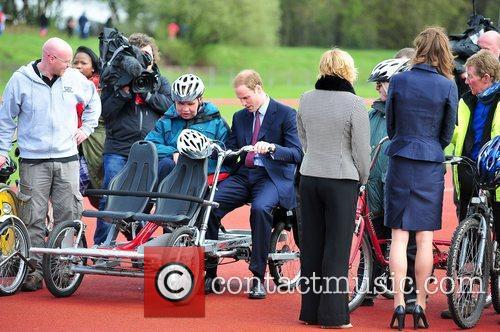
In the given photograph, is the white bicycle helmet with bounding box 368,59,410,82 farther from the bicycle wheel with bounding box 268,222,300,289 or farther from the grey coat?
the bicycle wheel with bounding box 268,222,300,289

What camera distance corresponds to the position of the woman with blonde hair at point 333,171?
8867 millimetres

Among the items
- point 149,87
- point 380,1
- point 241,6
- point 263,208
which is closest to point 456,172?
point 263,208

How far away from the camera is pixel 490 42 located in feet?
Result: 39.2

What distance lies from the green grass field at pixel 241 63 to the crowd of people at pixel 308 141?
4316cm

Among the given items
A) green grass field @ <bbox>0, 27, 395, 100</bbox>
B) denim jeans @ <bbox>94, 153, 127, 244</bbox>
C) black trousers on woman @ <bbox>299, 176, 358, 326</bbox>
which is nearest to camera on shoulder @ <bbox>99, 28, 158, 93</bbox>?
denim jeans @ <bbox>94, 153, 127, 244</bbox>

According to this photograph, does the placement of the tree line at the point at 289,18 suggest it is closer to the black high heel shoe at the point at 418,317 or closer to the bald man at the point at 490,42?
the bald man at the point at 490,42

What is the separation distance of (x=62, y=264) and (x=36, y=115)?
1.39 meters

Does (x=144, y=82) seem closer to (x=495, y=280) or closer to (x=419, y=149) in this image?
(x=419, y=149)

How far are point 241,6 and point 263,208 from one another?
87616 millimetres

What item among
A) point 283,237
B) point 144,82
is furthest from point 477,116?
point 144,82

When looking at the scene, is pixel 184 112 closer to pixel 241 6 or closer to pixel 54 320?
pixel 54 320

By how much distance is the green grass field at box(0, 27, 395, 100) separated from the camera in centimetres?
6197

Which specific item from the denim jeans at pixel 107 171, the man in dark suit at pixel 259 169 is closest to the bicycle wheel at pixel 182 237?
the man in dark suit at pixel 259 169

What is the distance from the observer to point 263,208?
10.4 metres
